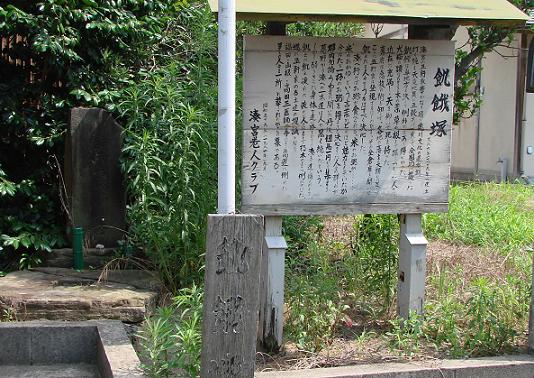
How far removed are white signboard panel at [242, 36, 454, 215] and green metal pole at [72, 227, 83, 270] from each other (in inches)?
91.5

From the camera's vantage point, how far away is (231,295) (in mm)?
3842

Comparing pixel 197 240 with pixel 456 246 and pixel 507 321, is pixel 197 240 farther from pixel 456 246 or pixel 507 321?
pixel 456 246

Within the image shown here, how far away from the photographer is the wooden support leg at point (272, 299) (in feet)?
16.2

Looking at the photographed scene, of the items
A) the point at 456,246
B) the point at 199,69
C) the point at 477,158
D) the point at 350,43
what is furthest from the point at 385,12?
the point at 477,158

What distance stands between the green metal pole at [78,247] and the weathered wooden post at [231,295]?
3034 millimetres

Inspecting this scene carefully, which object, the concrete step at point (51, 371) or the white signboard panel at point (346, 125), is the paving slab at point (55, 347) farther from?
the white signboard panel at point (346, 125)

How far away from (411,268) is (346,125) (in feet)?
4.11

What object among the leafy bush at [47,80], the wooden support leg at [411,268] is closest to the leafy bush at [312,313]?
the wooden support leg at [411,268]

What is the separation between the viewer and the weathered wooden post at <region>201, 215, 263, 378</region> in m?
3.79

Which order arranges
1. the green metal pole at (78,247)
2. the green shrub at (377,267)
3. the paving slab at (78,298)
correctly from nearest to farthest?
the paving slab at (78,298) < the green shrub at (377,267) < the green metal pole at (78,247)

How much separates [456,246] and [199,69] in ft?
11.9

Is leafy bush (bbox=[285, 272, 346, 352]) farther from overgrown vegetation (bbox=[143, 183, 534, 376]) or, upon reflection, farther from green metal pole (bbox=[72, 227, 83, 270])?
green metal pole (bbox=[72, 227, 83, 270])

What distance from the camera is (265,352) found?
492cm

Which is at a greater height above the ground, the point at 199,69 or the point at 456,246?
the point at 199,69
